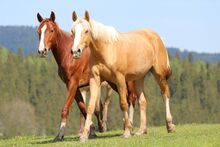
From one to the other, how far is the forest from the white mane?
9287cm

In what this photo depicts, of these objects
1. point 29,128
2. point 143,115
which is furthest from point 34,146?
point 29,128

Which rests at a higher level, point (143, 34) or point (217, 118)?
point (217, 118)

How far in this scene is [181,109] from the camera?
5187 inches

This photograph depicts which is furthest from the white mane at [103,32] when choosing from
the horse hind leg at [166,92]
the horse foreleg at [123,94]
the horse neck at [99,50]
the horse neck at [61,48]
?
the horse hind leg at [166,92]

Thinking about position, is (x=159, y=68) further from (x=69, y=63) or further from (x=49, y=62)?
(x=49, y=62)

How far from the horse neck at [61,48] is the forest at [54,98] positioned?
9115 cm

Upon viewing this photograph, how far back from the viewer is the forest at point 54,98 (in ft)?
392

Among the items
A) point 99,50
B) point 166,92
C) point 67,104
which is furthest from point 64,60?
point 166,92

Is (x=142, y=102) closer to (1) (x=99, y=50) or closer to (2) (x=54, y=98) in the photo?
(1) (x=99, y=50)

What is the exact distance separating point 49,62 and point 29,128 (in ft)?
89.9

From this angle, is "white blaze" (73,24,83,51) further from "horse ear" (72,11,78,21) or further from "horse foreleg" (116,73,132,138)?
"horse foreleg" (116,73,132,138)

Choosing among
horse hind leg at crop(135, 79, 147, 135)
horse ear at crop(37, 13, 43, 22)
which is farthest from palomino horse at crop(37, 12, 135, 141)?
horse hind leg at crop(135, 79, 147, 135)

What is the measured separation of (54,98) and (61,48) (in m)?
111

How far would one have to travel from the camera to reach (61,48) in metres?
19.0
